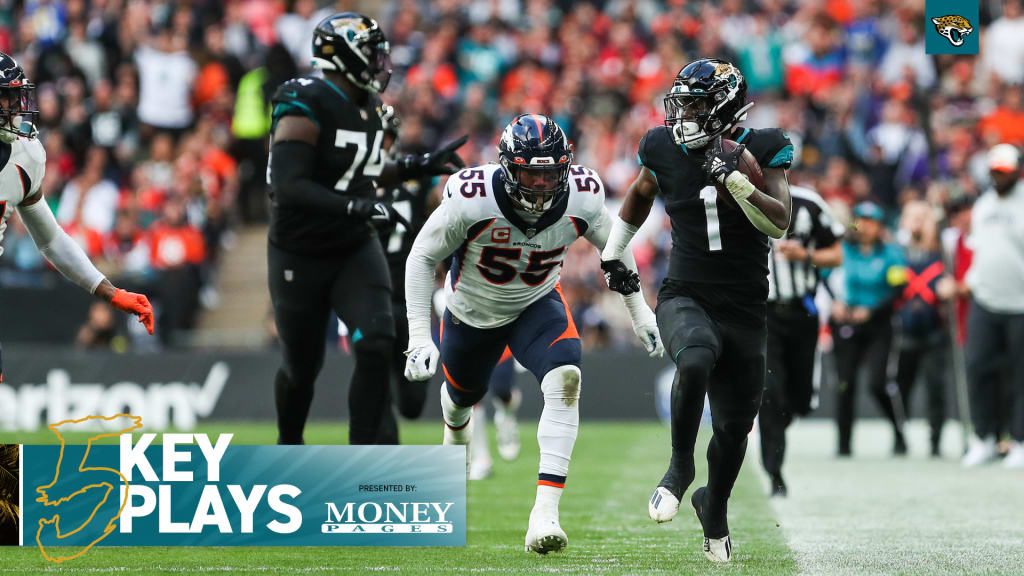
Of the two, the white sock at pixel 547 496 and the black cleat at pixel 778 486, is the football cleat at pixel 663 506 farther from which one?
the black cleat at pixel 778 486

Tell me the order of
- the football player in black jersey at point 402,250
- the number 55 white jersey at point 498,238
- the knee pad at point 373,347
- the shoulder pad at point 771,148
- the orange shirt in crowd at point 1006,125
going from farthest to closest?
the orange shirt in crowd at point 1006,125 < the football player in black jersey at point 402,250 < the knee pad at point 373,347 < the number 55 white jersey at point 498,238 < the shoulder pad at point 771,148

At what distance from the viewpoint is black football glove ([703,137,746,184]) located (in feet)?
19.0

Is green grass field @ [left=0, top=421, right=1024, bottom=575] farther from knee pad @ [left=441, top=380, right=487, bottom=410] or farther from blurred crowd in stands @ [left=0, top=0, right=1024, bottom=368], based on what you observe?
blurred crowd in stands @ [left=0, top=0, right=1024, bottom=368]

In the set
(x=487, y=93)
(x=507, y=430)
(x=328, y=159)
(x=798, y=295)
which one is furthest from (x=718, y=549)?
(x=487, y=93)

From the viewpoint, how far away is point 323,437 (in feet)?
43.0

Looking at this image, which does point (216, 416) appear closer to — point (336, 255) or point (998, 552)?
point (336, 255)

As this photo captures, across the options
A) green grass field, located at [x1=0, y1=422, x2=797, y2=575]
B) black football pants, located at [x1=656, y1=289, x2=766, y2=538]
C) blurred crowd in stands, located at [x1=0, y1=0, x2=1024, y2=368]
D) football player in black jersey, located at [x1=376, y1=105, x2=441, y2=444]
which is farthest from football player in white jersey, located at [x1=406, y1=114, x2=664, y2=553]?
blurred crowd in stands, located at [x1=0, y1=0, x2=1024, y2=368]

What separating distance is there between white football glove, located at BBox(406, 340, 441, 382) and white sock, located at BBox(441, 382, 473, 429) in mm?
850

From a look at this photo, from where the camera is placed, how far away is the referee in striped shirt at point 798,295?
9.20 meters

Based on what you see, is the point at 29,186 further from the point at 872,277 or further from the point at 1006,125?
the point at 1006,125

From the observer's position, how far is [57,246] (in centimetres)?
662
